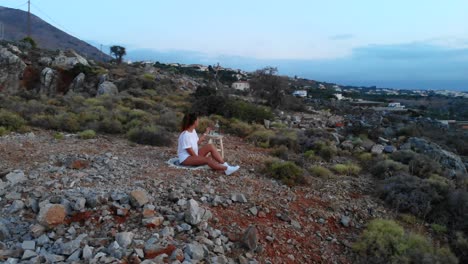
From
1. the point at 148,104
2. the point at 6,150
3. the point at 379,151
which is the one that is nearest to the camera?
the point at 6,150

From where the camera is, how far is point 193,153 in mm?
7004

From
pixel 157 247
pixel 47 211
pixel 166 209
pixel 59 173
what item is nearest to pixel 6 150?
pixel 59 173

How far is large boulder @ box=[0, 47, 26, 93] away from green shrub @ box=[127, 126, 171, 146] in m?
14.8

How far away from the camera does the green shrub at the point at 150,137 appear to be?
31.6 ft

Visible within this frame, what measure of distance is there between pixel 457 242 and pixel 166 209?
4.08 m

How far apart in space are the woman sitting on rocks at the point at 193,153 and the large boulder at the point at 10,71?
1801cm

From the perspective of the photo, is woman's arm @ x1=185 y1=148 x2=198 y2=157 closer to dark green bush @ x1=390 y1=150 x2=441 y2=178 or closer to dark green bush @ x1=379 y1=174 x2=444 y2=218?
dark green bush @ x1=379 y1=174 x2=444 y2=218

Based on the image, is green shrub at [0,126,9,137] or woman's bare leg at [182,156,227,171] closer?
woman's bare leg at [182,156,227,171]

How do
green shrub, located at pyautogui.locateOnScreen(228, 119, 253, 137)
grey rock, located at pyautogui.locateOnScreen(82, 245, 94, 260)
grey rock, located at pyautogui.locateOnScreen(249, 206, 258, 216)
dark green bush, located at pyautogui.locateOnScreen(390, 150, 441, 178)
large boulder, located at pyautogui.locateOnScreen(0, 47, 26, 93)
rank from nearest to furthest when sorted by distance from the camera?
grey rock, located at pyautogui.locateOnScreen(82, 245, 94, 260), grey rock, located at pyautogui.locateOnScreen(249, 206, 258, 216), dark green bush, located at pyautogui.locateOnScreen(390, 150, 441, 178), green shrub, located at pyautogui.locateOnScreen(228, 119, 253, 137), large boulder, located at pyautogui.locateOnScreen(0, 47, 26, 93)

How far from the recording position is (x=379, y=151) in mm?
11117

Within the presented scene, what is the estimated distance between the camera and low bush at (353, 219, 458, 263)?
Answer: 194 inches

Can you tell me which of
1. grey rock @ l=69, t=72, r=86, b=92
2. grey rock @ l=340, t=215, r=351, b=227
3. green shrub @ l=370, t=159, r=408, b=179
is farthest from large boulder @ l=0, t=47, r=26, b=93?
grey rock @ l=340, t=215, r=351, b=227

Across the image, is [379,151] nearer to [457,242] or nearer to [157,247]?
[457,242]

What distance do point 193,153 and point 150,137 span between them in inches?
117
